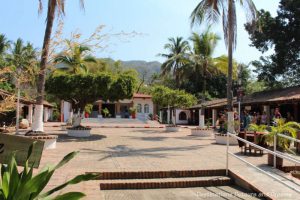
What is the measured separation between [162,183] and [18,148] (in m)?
5.14

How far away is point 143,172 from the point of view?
8.49m

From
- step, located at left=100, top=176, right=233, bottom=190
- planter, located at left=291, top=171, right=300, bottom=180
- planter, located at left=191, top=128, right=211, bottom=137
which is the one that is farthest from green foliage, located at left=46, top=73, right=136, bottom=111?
planter, located at left=291, top=171, right=300, bottom=180

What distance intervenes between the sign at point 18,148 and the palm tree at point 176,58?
37.3 meters

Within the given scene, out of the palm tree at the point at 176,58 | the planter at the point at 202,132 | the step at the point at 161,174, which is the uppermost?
the palm tree at the point at 176,58

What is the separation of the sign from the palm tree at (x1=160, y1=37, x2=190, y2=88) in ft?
122

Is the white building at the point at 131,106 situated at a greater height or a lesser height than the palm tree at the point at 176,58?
lesser

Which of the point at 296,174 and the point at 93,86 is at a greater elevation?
the point at 93,86

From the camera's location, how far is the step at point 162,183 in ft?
26.0

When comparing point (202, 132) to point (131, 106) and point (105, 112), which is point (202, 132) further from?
point (131, 106)

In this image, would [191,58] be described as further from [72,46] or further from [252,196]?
[72,46]

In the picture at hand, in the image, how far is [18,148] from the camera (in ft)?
10.8

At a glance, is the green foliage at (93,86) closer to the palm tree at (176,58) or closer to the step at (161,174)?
the step at (161,174)

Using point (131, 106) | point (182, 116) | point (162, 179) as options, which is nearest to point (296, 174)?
point (162, 179)

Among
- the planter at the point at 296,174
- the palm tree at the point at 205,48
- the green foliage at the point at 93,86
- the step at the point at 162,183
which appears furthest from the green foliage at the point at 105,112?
the planter at the point at 296,174
